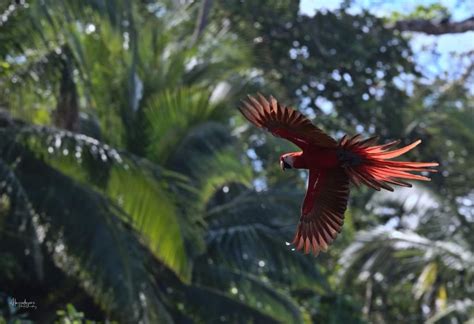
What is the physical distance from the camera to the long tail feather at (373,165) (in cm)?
514

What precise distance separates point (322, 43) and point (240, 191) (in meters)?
2.50

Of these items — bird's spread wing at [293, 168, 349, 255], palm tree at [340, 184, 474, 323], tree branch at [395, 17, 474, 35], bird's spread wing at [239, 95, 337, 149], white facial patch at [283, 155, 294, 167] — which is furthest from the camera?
tree branch at [395, 17, 474, 35]

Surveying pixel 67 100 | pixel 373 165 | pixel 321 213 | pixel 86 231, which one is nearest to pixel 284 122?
pixel 373 165

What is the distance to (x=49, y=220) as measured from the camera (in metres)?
Result: 9.02

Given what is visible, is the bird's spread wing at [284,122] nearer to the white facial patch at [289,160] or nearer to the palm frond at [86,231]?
the white facial patch at [289,160]

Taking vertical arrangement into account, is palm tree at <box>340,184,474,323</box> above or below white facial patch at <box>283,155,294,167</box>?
above

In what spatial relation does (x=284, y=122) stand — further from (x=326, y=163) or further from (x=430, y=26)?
(x=430, y=26)

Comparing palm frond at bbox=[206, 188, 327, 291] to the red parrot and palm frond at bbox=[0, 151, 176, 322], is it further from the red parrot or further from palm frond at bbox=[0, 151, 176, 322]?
the red parrot

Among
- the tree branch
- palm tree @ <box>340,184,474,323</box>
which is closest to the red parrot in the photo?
palm tree @ <box>340,184,474,323</box>

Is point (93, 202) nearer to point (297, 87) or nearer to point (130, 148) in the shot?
point (130, 148)

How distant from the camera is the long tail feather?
16.9 feet

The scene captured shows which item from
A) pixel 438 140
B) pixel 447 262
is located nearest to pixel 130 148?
pixel 447 262

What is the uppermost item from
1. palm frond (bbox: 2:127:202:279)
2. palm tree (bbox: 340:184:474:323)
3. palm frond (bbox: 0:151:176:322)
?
palm tree (bbox: 340:184:474:323)

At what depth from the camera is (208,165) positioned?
10992 millimetres
